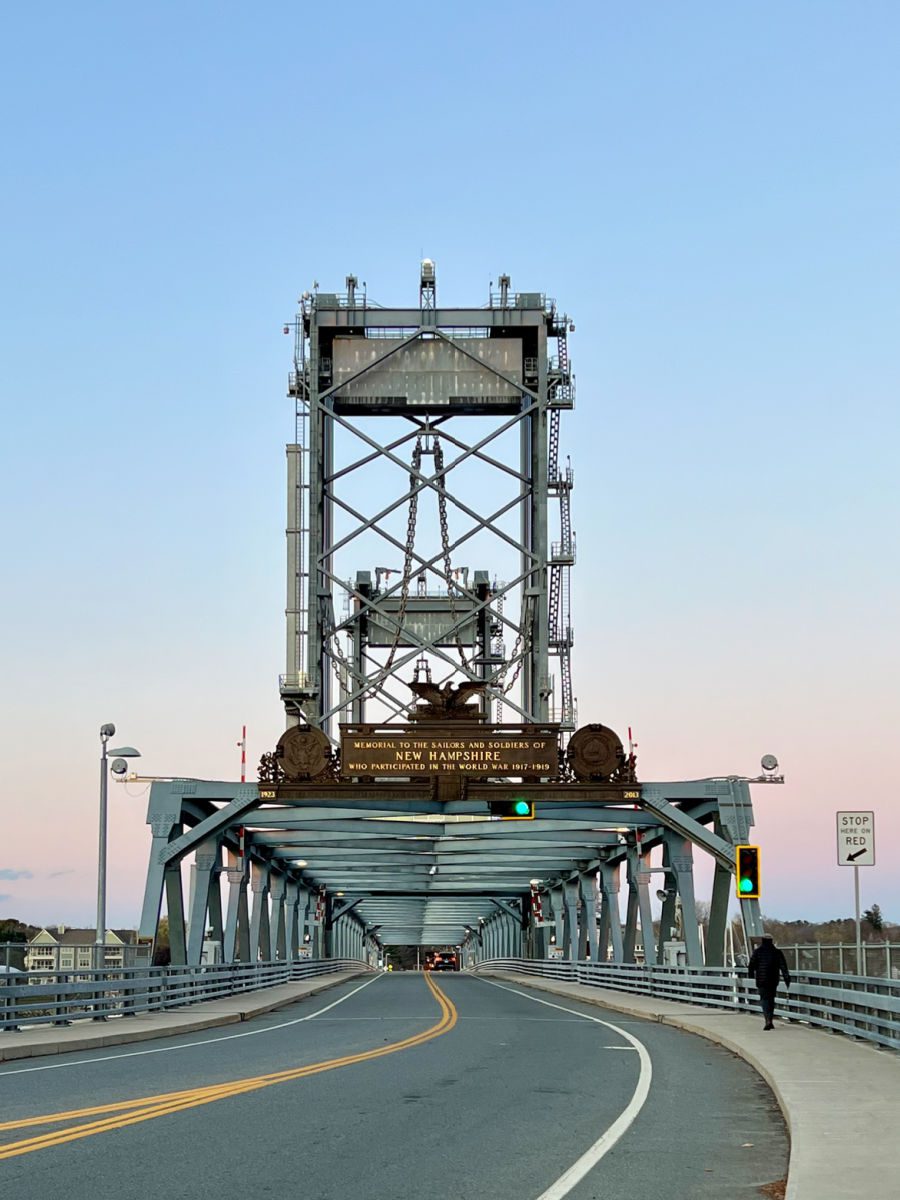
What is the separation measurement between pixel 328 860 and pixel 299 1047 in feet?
144

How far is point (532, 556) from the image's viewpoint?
69125mm

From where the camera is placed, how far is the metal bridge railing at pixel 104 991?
80.3 feet

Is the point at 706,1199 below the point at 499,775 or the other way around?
below

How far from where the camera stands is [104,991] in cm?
2733

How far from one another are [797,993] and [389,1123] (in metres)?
Answer: 14.9

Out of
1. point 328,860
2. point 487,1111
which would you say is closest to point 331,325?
point 328,860

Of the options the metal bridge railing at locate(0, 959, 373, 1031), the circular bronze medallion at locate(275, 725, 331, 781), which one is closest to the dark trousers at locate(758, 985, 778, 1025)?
the metal bridge railing at locate(0, 959, 373, 1031)

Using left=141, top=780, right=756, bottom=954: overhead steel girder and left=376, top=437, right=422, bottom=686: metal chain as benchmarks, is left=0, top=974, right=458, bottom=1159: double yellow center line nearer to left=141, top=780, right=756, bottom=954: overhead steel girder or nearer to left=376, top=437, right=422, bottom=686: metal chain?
left=141, top=780, right=756, bottom=954: overhead steel girder

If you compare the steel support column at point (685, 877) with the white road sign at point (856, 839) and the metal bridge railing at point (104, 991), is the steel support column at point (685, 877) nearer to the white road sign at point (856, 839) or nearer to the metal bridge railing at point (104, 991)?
the metal bridge railing at point (104, 991)

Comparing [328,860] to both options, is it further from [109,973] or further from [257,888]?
[109,973]

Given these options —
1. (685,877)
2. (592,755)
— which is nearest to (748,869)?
(592,755)

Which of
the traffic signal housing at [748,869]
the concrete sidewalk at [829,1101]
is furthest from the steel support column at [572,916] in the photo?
the concrete sidewalk at [829,1101]

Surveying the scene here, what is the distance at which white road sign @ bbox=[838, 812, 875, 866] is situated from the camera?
22.8 m

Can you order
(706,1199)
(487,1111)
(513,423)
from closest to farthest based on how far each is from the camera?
(706,1199), (487,1111), (513,423)
